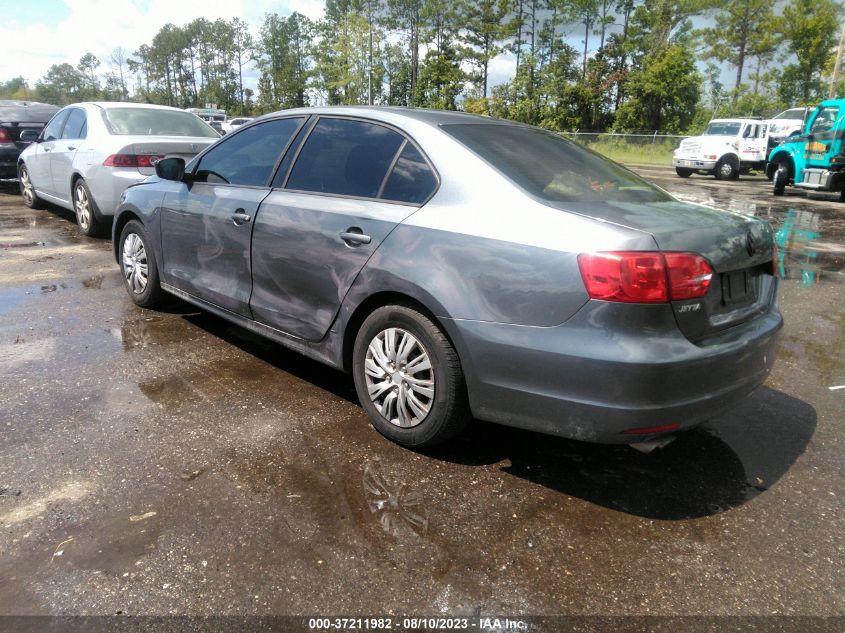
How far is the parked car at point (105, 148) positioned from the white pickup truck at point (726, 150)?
20650 mm

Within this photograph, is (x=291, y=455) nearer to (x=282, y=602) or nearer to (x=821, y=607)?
(x=282, y=602)

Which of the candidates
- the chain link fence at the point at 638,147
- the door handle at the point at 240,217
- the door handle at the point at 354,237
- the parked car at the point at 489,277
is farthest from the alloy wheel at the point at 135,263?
the chain link fence at the point at 638,147

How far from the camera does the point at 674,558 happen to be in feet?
8.30

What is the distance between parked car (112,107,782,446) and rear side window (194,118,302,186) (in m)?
0.02

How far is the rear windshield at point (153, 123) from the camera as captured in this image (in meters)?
8.18

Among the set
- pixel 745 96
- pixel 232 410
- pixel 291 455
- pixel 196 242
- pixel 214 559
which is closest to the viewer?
pixel 214 559

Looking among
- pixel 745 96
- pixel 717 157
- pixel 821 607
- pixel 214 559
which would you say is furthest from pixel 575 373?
pixel 745 96

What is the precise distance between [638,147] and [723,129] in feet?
35.5

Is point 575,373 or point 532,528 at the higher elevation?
point 575,373

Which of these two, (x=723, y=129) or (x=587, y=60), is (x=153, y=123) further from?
(x=587, y=60)

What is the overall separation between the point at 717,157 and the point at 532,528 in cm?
2471

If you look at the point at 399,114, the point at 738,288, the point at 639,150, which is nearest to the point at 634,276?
the point at 738,288

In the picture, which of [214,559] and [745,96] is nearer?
[214,559]

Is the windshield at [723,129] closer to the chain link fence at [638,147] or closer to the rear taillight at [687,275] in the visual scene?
the chain link fence at [638,147]
